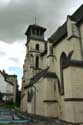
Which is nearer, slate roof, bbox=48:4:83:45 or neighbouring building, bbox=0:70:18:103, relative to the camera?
slate roof, bbox=48:4:83:45

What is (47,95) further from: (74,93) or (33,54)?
(33,54)

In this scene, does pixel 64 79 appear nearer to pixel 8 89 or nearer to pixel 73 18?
pixel 73 18

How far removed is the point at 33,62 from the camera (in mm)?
32094

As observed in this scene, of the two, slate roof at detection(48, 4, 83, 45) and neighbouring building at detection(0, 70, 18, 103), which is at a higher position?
slate roof at detection(48, 4, 83, 45)

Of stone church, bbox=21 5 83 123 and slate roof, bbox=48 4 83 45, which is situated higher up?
slate roof, bbox=48 4 83 45

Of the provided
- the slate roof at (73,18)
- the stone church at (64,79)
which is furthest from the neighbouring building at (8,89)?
the slate roof at (73,18)

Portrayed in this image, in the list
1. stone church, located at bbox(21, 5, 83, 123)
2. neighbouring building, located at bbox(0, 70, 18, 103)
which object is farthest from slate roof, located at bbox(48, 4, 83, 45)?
neighbouring building, located at bbox(0, 70, 18, 103)

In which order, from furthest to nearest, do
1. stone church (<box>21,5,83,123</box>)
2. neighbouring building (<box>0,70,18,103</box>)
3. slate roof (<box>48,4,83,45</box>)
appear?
neighbouring building (<box>0,70,18,103</box>), slate roof (<box>48,4,83,45</box>), stone church (<box>21,5,83,123</box>)

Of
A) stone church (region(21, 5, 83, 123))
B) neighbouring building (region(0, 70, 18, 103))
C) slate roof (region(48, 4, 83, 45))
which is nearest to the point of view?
stone church (region(21, 5, 83, 123))

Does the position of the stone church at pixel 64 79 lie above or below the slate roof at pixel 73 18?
below

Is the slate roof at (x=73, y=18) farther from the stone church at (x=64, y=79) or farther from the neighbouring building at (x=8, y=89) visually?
the neighbouring building at (x=8, y=89)

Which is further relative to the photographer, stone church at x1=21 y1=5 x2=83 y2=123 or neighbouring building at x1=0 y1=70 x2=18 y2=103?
neighbouring building at x1=0 y1=70 x2=18 y2=103

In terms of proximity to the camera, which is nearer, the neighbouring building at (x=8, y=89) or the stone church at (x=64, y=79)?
the stone church at (x=64, y=79)

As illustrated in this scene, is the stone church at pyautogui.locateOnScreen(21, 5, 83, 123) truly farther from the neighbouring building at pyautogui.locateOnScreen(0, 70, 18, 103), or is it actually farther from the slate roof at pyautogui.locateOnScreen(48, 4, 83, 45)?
the neighbouring building at pyautogui.locateOnScreen(0, 70, 18, 103)
